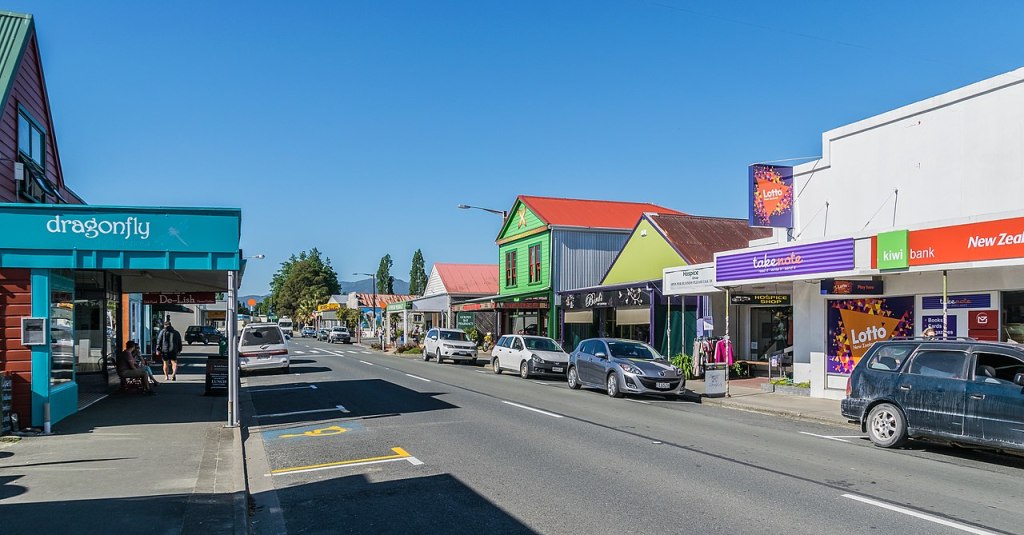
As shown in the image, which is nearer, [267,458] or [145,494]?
[145,494]

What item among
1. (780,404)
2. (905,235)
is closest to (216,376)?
(780,404)

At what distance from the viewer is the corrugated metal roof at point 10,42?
15.0m

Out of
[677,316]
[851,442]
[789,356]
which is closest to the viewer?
[851,442]

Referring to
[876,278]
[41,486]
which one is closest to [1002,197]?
[876,278]

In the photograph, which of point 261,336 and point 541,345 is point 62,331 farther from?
point 541,345

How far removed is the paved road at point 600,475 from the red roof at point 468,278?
3891cm

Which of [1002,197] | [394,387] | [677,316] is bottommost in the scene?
[394,387]

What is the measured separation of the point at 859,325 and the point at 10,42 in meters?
19.5

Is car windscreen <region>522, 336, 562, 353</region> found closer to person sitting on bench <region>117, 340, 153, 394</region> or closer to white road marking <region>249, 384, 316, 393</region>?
white road marking <region>249, 384, 316, 393</region>

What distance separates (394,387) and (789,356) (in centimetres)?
1244

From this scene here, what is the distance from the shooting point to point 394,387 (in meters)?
20.4

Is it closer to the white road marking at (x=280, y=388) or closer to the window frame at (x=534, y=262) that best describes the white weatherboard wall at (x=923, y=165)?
the white road marking at (x=280, y=388)

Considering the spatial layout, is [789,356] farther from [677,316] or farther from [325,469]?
[325,469]

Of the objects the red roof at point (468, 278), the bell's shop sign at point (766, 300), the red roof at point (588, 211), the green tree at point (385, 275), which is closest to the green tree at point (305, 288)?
the green tree at point (385, 275)
